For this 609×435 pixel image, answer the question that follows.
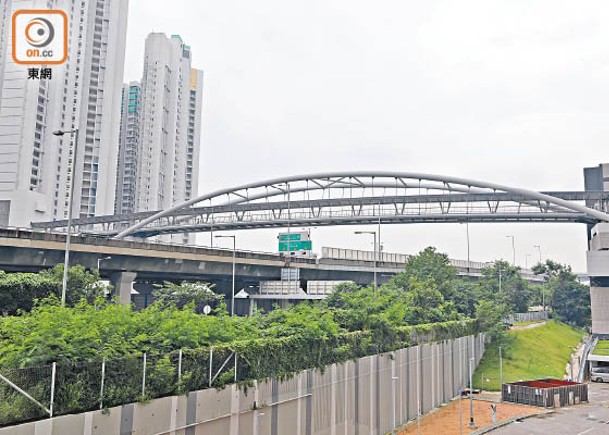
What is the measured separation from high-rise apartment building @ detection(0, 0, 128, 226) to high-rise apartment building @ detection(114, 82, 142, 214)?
23710 millimetres

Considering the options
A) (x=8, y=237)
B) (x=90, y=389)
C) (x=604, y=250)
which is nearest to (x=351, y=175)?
(x=604, y=250)

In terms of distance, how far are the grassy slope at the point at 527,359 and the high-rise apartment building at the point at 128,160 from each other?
132378 millimetres

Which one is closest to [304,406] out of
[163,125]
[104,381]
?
[104,381]

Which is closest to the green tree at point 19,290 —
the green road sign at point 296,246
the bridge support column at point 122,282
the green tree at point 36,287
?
the green tree at point 36,287

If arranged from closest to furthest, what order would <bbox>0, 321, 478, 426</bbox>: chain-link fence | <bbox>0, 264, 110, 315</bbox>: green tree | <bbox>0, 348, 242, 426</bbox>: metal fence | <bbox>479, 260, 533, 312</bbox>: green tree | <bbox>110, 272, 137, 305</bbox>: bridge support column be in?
1. <bbox>0, 348, 242, 426</bbox>: metal fence
2. <bbox>0, 321, 478, 426</bbox>: chain-link fence
3. <bbox>0, 264, 110, 315</bbox>: green tree
4. <bbox>110, 272, 137, 305</bbox>: bridge support column
5. <bbox>479, 260, 533, 312</bbox>: green tree

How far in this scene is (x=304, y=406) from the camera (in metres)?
26.7

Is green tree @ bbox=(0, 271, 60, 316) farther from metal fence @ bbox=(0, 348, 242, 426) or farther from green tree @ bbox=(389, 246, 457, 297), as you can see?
green tree @ bbox=(389, 246, 457, 297)

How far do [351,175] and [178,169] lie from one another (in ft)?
320

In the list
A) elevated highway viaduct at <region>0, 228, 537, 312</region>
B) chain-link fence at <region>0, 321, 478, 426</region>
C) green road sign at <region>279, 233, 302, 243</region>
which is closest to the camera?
chain-link fence at <region>0, 321, 478, 426</region>

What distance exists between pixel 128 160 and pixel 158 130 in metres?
13.9

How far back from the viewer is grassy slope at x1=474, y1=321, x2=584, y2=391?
6084cm

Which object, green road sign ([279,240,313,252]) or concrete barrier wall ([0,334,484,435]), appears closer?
concrete barrier wall ([0,334,484,435])

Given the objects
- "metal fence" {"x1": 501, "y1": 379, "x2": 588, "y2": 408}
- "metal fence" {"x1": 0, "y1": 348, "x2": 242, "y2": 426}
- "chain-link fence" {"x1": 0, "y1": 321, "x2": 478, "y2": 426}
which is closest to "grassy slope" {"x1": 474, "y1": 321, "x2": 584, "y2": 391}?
"metal fence" {"x1": 501, "y1": 379, "x2": 588, "y2": 408}

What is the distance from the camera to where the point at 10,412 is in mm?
14422
